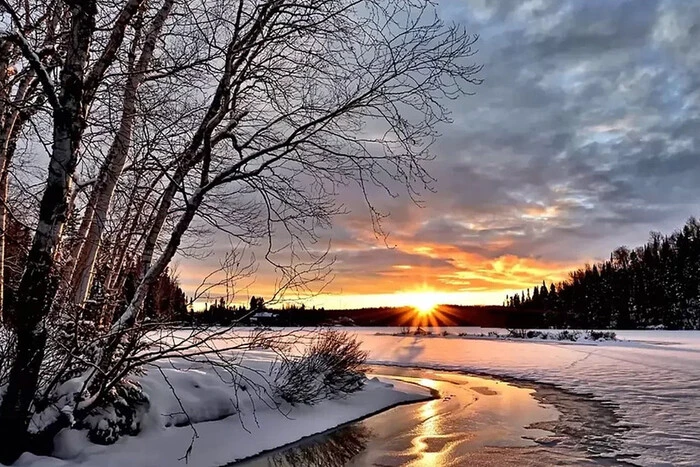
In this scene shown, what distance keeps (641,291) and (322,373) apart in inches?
2778

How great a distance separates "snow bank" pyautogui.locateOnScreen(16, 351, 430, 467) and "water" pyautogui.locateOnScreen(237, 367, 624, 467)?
50 centimetres

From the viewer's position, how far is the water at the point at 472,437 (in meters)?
8.64

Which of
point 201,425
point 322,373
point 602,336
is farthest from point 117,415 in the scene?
point 602,336

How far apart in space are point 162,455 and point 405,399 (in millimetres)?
8203

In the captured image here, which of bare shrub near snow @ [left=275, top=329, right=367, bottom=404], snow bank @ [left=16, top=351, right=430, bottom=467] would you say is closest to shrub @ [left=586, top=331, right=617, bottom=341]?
bare shrub near snow @ [left=275, top=329, right=367, bottom=404]

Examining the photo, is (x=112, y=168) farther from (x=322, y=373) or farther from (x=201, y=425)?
(x=322, y=373)

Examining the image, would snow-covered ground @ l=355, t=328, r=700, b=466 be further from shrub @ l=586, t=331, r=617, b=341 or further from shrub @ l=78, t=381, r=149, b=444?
shrub @ l=586, t=331, r=617, b=341

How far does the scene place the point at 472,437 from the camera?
1012 cm

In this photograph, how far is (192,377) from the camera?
1068cm

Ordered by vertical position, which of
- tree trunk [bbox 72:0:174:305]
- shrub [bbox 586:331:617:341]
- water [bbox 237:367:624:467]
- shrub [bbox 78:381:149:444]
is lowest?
water [bbox 237:367:624:467]

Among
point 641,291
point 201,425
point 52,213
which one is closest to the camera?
point 52,213

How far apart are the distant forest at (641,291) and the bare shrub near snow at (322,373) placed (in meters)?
61.5

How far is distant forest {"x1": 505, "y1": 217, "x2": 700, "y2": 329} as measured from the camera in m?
66.8

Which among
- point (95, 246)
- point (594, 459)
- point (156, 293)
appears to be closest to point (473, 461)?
point (594, 459)
